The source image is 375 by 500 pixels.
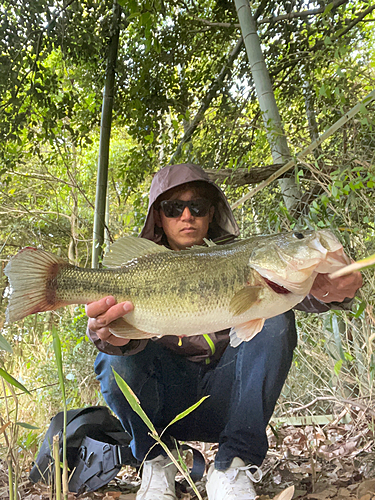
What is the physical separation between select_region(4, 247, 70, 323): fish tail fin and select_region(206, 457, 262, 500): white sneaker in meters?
0.99

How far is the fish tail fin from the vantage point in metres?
1.30

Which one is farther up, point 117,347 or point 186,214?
point 186,214

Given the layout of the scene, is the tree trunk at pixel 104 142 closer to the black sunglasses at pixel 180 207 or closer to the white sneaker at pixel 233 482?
the black sunglasses at pixel 180 207

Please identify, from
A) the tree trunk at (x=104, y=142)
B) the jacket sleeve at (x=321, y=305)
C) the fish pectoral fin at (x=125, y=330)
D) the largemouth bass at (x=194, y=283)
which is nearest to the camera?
the largemouth bass at (x=194, y=283)

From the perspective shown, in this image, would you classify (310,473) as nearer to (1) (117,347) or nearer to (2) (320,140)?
(1) (117,347)

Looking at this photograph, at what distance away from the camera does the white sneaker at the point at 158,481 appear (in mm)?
1767

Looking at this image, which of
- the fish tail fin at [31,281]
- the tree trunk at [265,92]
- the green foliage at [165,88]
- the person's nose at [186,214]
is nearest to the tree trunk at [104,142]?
the green foliage at [165,88]

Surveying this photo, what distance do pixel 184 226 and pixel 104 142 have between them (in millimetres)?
2541

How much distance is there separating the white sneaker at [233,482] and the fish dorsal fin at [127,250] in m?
0.96

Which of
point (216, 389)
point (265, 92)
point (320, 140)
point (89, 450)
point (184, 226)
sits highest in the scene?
point (265, 92)

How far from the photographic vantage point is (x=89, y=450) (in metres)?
2.05

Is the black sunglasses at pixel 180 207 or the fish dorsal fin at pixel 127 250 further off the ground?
the black sunglasses at pixel 180 207

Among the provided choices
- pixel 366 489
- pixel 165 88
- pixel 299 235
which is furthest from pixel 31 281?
pixel 165 88

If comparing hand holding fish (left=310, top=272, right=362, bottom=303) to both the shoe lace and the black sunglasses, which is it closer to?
the shoe lace
